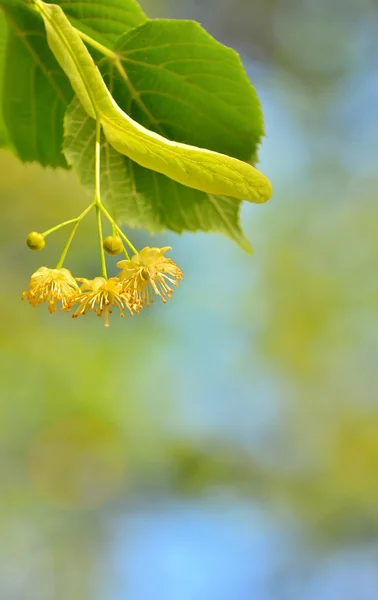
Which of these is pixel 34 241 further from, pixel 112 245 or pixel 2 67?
pixel 2 67

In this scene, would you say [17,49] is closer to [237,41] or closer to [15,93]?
[15,93]

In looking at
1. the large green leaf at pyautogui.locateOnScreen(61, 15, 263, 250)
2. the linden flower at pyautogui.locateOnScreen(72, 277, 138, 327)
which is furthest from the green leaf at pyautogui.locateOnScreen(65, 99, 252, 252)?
the linden flower at pyautogui.locateOnScreen(72, 277, 138, 327)

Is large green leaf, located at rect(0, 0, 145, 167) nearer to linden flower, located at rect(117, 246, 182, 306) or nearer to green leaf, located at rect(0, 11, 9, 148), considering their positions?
green leaf, located at rect(0, 11, 9, 148)

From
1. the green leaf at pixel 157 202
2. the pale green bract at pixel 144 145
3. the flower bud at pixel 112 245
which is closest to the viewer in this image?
the pale green bract at pixel 144 145

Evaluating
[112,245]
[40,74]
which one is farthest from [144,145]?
[40,74]

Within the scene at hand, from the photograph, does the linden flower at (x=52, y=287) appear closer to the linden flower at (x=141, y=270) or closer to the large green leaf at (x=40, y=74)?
the linden flower at (x=141, y=270)

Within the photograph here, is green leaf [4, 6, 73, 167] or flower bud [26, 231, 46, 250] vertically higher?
green leaf [4, 6, 73, 167]

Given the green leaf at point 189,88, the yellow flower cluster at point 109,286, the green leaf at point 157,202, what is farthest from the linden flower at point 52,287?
the green leaf at point 189,88
